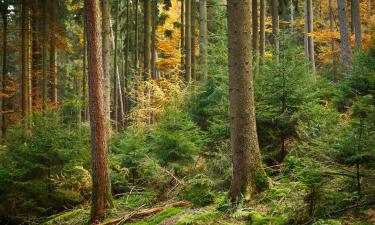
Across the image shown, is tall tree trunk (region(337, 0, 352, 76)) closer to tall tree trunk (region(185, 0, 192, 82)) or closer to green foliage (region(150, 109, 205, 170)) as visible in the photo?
tall tree trunk (region(185, 0, 192, 82))

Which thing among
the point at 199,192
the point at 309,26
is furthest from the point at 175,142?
the point at 309,26

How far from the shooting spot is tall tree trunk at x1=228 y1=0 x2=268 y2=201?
21.4 ft

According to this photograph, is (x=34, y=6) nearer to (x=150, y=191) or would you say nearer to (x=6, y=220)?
(x=6, y=220)

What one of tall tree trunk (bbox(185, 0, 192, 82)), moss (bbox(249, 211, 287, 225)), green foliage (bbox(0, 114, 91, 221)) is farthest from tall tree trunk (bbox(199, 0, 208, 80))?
moss (bbox(249, 211, 287, 225))

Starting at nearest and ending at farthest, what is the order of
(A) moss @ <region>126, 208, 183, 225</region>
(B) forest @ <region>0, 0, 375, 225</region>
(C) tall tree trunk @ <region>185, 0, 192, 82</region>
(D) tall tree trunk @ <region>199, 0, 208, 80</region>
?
1. (B) forest @ <region>0, 0, 375, 225</region>
2. (A) moss @ <region>126, 208, 183, 225</region>
3. (D) tall tree trunk @ <region>199, 0, 208, 80</region>
4. (C) tall tree trunk @ <region>185, 0, 192, 82</region>

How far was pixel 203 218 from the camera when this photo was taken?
6.24 m

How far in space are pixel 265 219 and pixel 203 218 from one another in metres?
1.11

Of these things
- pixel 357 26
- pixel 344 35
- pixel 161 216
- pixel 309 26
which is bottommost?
pixel 161 216

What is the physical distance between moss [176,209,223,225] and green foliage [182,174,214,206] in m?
0.78

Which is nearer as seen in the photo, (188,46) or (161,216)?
(161,216)

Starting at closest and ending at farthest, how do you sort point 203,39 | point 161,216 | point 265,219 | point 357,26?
1. point 265,219
2. point 161,216
3. point 203,39
4. point 357,26

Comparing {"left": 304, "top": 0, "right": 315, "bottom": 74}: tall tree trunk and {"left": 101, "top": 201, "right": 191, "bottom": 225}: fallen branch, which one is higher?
{"left": 304, "top": 0, "right": 315, "bottom": 74}: tall tree trunk

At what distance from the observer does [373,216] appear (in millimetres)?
4586

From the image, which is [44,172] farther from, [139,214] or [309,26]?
[309,26]
